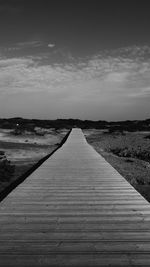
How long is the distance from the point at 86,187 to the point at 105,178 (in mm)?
1460

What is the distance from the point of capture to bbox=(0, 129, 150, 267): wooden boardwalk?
13.4 feet

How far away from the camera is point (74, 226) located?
5.26 metres

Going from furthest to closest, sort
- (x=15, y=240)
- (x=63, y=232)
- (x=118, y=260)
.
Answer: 1. (x=63, y=232)
2. (x=15, y=240)
3. (x=118, y=260)

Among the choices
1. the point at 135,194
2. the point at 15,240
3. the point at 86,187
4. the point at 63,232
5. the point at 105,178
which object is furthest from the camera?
the point at 105,178

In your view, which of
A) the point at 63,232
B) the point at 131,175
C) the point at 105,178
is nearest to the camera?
the point at 63,232

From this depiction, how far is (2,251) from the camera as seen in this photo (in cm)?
426

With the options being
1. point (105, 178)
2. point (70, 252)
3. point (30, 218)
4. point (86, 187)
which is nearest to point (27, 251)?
point (70, 252)

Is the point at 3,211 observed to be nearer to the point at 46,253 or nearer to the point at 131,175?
the point at 46,253

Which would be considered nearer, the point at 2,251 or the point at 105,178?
the point at 2,251

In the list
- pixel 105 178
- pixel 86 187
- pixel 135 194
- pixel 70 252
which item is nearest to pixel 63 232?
pixel 70 252

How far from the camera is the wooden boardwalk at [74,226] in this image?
13.4 feet

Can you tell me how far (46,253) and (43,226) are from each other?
105 centimetres

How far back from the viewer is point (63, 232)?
16.3 feet

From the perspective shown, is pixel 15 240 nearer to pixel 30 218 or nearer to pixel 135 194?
pixel 30 218
